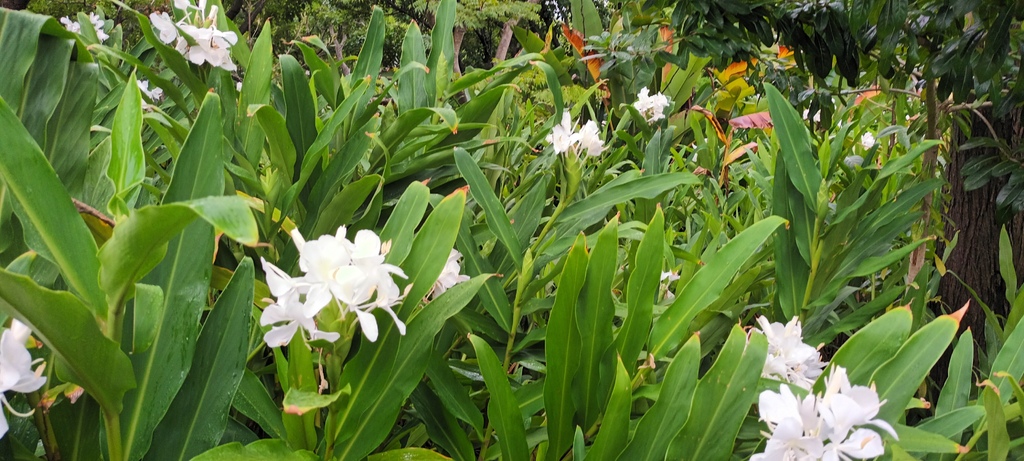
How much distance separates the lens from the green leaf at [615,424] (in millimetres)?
597

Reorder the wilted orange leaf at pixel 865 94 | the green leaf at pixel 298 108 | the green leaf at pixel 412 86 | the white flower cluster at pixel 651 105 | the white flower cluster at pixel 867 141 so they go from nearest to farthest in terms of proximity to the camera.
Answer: the green leaf at pixel 298 108
the green leaf at pixel 412 86
the wilted orange leaf at pixel 865 94
the white flower cluster at pixel 651 105
the white flower cluster at pixel 867 141

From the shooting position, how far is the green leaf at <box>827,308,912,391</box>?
632 mm

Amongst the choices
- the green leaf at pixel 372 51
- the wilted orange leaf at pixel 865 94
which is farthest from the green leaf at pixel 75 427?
the wilted orange leaf at pixel 865 94

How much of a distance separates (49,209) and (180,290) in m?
0.13

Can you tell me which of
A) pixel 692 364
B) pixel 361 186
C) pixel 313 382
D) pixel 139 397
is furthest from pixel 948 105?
pixel 139 397

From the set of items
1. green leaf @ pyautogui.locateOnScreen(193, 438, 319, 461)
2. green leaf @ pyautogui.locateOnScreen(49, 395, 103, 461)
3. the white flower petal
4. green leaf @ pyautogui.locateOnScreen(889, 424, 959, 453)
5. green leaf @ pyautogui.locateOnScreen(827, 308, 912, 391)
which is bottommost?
green leaf @ pyautogui.locateOnScreen(49, 395, 103, 461)

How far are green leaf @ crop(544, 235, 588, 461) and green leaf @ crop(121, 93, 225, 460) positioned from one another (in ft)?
1.10

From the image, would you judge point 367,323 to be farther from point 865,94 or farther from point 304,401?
point 865,94

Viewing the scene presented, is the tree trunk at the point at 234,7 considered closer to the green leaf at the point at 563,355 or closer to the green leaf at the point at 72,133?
the green leaf at the point at 72,133

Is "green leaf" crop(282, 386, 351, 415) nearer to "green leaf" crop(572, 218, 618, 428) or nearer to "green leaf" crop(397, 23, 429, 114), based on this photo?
"green leaf" crop(572, 218, 618, 428)

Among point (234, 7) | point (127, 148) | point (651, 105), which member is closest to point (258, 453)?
point (127, 148)

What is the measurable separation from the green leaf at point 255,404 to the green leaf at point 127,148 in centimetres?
22

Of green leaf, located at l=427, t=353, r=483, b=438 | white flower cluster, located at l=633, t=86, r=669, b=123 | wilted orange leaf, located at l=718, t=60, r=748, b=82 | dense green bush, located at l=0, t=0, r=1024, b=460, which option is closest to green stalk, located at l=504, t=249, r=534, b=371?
dense green bush, located at l=0, t=0, r=1024, b=460

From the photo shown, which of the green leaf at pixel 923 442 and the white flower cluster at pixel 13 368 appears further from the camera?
the green leaf at pixel 923 442
